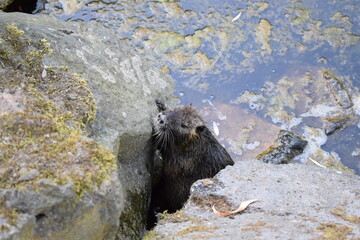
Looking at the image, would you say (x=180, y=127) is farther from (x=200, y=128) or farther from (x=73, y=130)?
(x=73, y=130)

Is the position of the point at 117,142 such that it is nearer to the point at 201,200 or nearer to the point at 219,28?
the point at 201,200

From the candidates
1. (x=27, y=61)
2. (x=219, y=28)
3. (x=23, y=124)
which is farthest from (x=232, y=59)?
(x=23, y=124)

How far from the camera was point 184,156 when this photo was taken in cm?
517

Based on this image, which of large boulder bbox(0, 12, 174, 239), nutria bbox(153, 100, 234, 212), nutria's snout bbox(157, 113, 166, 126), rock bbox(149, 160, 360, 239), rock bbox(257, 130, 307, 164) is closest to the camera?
large boulder bbox(0, 12, 174, 239)

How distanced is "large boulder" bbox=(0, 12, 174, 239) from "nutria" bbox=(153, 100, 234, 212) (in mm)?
328

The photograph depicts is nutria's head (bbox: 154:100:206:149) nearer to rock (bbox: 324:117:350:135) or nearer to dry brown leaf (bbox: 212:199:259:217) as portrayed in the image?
dry brown leaf (bbox: 212:199:259:217)

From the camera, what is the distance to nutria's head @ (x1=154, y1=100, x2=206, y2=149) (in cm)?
486

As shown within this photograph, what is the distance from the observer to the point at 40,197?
2443mm

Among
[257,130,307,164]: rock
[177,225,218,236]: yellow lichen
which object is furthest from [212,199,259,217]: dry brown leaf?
[257,130,307,164]: rock

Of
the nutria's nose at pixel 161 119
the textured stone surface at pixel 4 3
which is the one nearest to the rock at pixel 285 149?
the nutria's nose at pixel 161 119

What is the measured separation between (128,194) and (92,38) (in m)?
1.44

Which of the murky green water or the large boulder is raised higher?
the large boulder

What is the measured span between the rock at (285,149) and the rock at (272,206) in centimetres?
131

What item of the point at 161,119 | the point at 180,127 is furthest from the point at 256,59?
the point at 161,119
